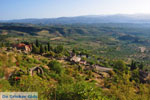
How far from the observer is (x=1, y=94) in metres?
5.23

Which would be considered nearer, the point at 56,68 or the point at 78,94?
the point at 78,94

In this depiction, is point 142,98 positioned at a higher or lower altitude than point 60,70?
higher

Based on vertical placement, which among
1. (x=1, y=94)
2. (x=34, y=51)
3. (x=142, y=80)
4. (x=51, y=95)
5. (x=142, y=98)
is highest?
(x=1, y=94)

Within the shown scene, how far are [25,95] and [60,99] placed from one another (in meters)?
1.46

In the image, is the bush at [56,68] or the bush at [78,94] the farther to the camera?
the bush at [56,68]

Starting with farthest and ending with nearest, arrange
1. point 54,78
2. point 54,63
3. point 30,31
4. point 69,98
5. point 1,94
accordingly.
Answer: point 30,31 → point 54,63 → point 54,78 → point 69,98 → point 1,94

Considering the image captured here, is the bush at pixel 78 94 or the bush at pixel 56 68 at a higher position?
the bush at pixel 78 94

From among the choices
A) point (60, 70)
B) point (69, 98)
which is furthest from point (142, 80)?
point (69, 98)

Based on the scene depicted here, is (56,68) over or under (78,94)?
under

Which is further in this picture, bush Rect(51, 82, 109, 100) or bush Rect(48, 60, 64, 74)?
bush Rect(48, 60, 64, 74)

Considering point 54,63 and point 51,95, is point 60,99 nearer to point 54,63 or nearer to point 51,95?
point 51,95

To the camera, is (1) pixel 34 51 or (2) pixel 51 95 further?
(1) pixel 34 51

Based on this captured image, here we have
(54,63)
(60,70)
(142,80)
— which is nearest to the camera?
(60,70)

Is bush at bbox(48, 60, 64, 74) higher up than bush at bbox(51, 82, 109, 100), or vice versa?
bush at bbox(51, 82, 109, 100)
